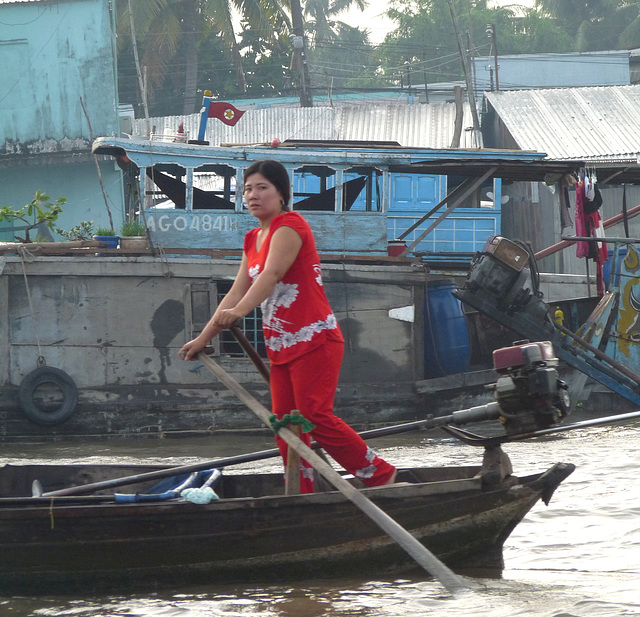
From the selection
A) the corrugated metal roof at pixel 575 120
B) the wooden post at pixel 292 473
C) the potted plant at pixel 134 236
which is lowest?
the wooden post at pixel 292 473

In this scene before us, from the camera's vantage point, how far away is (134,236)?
10.5 m

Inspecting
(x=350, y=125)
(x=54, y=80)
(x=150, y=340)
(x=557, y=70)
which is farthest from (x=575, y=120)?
(x=150, y=340)

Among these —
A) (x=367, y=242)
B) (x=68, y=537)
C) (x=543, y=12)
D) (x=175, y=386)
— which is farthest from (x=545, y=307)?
(x=543, y=12)

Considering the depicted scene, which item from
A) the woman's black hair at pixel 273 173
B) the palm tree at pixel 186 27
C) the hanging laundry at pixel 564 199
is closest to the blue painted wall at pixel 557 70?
the palm tree at pixel 186 27

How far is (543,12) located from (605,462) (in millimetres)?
33067

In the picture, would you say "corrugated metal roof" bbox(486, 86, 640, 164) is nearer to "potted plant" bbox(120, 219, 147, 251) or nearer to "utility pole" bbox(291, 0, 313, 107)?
"utility pole" bbox(291, 0, 313, 107)

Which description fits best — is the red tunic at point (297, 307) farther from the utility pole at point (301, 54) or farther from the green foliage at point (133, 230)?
the utility pole at point (301, 54)

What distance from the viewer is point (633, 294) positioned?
10.8 m

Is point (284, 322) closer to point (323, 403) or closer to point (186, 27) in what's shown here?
point (323, 403)

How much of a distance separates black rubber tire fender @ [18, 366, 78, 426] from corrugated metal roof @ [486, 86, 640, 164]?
1064cm

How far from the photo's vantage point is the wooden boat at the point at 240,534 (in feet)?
14.4

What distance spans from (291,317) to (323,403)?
434 millimetres

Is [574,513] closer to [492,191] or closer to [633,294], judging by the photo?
[633,294]

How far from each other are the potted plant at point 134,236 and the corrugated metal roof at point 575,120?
9.16 meters
